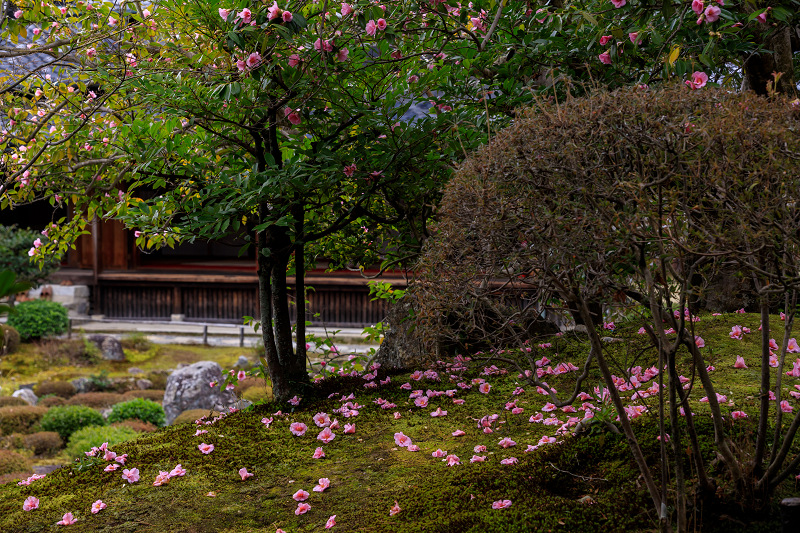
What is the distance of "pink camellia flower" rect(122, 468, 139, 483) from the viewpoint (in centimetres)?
381

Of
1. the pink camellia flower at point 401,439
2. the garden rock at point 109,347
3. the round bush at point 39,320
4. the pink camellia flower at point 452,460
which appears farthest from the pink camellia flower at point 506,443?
the round bush at point 39,320

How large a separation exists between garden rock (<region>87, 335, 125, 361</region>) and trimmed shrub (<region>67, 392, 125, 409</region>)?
2.33 meters

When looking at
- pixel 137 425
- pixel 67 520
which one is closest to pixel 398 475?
pixel 67 520

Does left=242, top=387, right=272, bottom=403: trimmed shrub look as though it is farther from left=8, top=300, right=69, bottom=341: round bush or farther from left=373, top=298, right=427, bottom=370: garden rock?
left=8, top=300, right=69, bottom=341: round bush

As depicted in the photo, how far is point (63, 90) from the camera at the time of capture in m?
6.21

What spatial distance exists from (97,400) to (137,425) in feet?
6.52

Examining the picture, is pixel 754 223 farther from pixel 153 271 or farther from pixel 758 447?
pixel 153 271

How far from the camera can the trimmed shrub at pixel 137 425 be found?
9945mm

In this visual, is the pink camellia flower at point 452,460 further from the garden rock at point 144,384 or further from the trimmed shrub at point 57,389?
the trimmed shrub at point 57,389

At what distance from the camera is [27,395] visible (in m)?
11.5

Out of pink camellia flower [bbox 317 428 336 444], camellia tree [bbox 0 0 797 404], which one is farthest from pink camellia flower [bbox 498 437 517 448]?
camellia tree [bbox 0 0 797 404]

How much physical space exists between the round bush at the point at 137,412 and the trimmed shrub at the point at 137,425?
98 mm

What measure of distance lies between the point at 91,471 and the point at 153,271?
11.8 meters

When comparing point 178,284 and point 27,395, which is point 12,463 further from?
point 178,284
